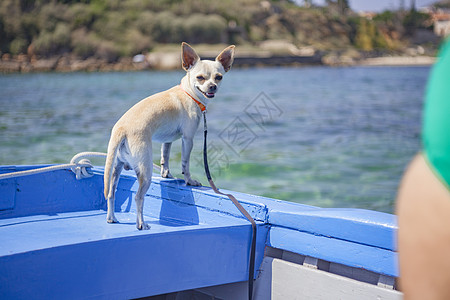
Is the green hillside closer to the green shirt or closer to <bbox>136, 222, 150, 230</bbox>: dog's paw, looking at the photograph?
<bbox>136, 222, 150, 230</bbox>: dog's paw

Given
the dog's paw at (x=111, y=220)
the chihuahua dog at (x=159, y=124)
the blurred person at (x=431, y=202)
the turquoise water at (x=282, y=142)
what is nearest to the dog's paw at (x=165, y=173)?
the chihuahua dog at (x=159, y=124)

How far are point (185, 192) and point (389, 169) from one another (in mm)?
11416

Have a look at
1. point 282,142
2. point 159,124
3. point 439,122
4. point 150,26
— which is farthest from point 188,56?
point 150,26

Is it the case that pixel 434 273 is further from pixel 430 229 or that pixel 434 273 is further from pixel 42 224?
pixel 42 224

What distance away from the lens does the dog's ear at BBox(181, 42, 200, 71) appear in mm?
3692

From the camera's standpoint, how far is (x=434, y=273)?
75cm

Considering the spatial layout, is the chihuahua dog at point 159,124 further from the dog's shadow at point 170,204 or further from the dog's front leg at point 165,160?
the dog's shadow at point 170,204

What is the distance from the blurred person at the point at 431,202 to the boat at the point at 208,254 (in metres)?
1.83

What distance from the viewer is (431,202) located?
2.43 feet

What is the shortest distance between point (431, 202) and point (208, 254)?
2213 millimetres

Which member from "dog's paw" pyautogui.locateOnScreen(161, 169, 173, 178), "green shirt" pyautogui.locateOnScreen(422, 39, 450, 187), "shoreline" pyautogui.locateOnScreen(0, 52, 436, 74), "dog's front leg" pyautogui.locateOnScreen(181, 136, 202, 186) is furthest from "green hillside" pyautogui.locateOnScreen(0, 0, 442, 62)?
"green shirt" pyautogui.locateOnScreen(422, 39, 450, 187)

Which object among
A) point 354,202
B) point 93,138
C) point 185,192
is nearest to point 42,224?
point 185,192

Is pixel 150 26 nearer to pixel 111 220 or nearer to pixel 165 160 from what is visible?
pixel 165 160

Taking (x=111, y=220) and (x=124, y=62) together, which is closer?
(x=111, y=220)
